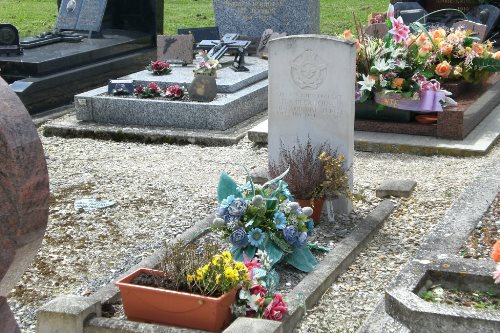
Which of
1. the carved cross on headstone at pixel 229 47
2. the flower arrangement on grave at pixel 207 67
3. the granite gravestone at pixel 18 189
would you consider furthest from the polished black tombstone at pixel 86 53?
the granite gravestone at pixel 18 189

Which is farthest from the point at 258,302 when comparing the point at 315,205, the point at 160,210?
the point at 160,210

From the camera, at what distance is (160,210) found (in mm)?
6898

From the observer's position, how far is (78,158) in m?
8.67

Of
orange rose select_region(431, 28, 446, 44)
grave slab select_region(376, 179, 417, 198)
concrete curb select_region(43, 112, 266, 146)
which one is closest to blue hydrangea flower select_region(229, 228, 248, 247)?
grave slab select_region(376, 179, 417, 198)

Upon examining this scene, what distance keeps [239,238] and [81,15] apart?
7.64 m

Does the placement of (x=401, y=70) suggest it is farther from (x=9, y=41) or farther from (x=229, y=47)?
(x=9, y=41)

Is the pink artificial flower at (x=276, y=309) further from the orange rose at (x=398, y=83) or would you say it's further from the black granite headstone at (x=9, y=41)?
the black granite headstone at (x=9, y=41)

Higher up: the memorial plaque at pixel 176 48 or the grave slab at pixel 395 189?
the memorial plaque at pixel 176 48

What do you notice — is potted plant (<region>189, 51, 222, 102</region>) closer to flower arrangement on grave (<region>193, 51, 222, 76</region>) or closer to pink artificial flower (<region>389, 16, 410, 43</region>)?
flower arrangement on grave (<region>193, 51, 222, 76</region>)

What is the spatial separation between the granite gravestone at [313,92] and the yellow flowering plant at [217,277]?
217cm

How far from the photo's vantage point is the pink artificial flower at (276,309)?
456cm

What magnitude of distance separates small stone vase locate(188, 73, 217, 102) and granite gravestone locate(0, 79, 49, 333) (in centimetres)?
663

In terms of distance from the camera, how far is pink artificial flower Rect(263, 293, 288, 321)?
180 inches

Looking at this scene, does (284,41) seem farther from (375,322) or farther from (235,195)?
(375,322)
